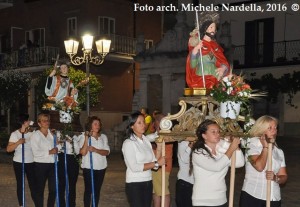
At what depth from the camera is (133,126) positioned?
20.7 feet

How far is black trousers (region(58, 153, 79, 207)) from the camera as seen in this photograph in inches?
324

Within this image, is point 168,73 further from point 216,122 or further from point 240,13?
point 216,122

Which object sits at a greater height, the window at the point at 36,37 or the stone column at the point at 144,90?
the window at the point at 36,37

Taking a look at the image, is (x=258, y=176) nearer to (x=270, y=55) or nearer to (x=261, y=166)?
(x=261, y=166)

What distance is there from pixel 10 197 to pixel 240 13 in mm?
19876

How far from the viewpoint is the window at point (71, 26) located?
2693cm

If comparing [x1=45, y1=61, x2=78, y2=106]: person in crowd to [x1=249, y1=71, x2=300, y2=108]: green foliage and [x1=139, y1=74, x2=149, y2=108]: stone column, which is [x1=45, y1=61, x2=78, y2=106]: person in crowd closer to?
[x1=139, y1=74, x2=149, y2=108]: stone column

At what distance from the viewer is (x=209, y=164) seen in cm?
520

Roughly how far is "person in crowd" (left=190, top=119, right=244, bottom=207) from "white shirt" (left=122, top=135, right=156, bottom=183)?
3.09 feet

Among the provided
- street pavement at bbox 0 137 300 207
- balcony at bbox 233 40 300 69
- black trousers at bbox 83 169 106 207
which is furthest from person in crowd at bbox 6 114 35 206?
balcony at bbox 233 40 300 69

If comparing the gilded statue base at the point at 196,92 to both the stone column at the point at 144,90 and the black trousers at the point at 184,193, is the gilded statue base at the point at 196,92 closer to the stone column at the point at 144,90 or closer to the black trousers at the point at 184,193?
the black trousers at the point at 184,193

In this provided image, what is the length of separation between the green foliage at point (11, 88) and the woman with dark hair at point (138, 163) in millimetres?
19597

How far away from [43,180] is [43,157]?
0.40 meters

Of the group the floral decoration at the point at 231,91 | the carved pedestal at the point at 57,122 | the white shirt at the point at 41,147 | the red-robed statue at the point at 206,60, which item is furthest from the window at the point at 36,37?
the floral decoration at the point at 231,91
